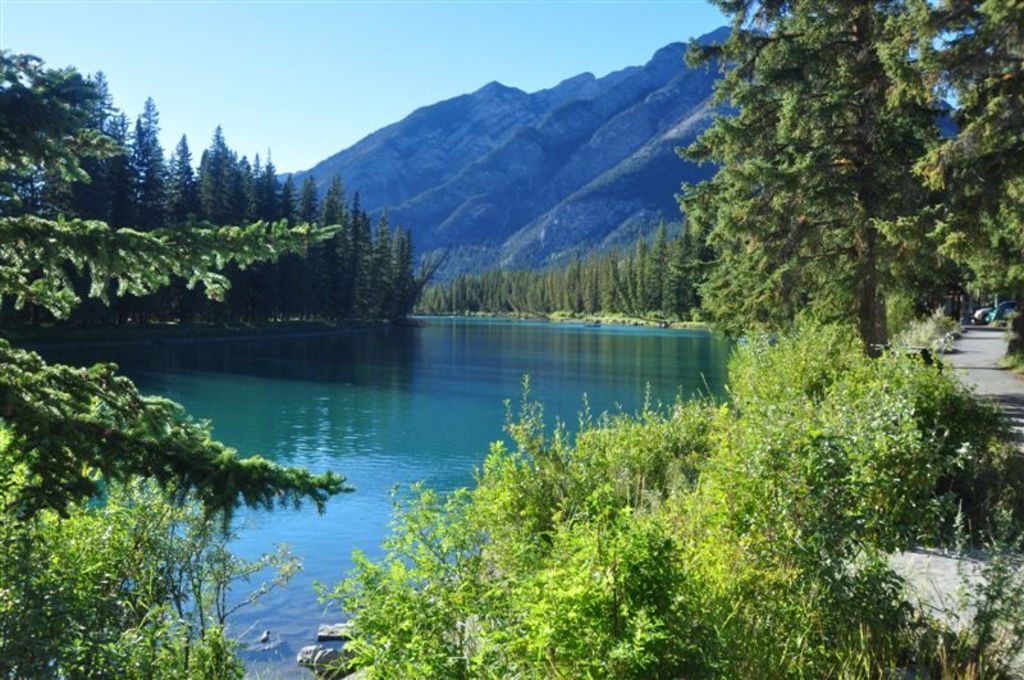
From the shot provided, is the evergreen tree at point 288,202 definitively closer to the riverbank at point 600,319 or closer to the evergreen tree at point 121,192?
the evergreen tree at point 121,192

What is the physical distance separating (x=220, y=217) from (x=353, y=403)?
135 feet

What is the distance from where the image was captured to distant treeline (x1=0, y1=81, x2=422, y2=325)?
50688 millimetres

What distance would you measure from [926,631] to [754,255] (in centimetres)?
1605

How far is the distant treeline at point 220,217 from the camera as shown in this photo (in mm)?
50688

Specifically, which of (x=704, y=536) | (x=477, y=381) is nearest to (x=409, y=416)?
(x=477, y=381)

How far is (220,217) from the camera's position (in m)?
66.4

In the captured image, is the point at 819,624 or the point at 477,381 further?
the point at 477,381

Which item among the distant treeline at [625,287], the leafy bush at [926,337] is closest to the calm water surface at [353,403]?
the leafy bush at [926,337]

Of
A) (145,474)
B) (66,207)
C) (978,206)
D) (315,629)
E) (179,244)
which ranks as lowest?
(315,629)

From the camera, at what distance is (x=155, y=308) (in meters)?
60.8

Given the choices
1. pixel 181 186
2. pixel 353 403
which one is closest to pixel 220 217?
pixel 181 186

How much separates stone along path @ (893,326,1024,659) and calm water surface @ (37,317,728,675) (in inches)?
226

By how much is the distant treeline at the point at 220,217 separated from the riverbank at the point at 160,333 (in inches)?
50.0

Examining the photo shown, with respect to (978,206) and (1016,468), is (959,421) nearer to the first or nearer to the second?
(1016,468)
